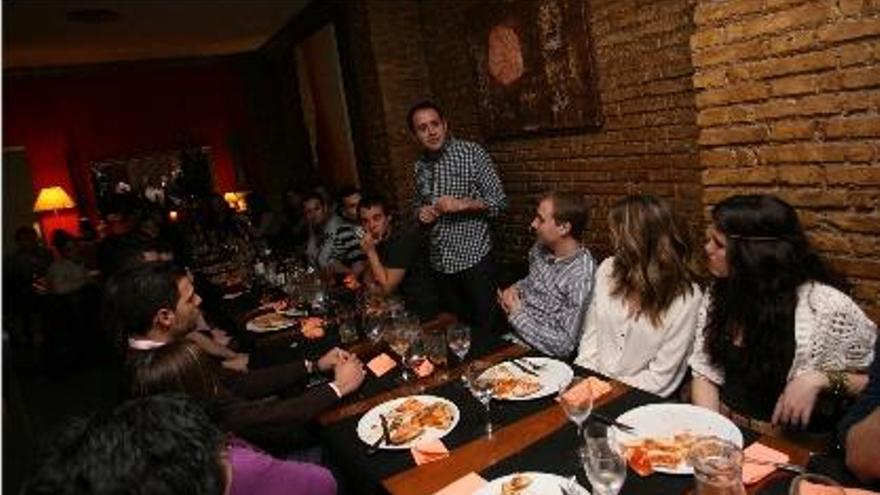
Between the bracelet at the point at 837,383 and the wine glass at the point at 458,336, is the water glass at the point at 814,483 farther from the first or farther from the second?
the wine glass at the point at 458,336

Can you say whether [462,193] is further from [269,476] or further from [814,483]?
[814,483]

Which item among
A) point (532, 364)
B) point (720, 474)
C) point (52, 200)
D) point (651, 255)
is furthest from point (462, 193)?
point (52, 200)

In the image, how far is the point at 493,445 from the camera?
5.65 ft

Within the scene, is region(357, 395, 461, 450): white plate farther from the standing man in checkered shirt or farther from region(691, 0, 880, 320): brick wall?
the standing man in checkered shirt

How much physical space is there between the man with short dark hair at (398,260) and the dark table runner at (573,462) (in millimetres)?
1863

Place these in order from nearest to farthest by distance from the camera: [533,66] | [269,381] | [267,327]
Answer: [269,381] → [267,327] → [533,66]

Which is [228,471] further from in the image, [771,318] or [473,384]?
[771,318]

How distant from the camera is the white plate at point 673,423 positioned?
157 cm

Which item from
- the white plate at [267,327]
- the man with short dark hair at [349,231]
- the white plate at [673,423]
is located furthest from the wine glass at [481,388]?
the man with short dark hair at [349,231]

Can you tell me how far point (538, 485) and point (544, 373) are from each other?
2.15 feet

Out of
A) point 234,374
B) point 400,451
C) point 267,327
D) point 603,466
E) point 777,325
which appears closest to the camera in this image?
point 603,466

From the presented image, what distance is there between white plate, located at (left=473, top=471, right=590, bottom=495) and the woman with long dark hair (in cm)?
84

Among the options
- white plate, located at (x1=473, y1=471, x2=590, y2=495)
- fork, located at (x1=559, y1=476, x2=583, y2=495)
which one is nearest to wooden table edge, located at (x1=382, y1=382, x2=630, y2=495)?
white plate, located at (x1=473, y1=471, x2=590, y2=495)

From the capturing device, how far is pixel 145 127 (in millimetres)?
9219
